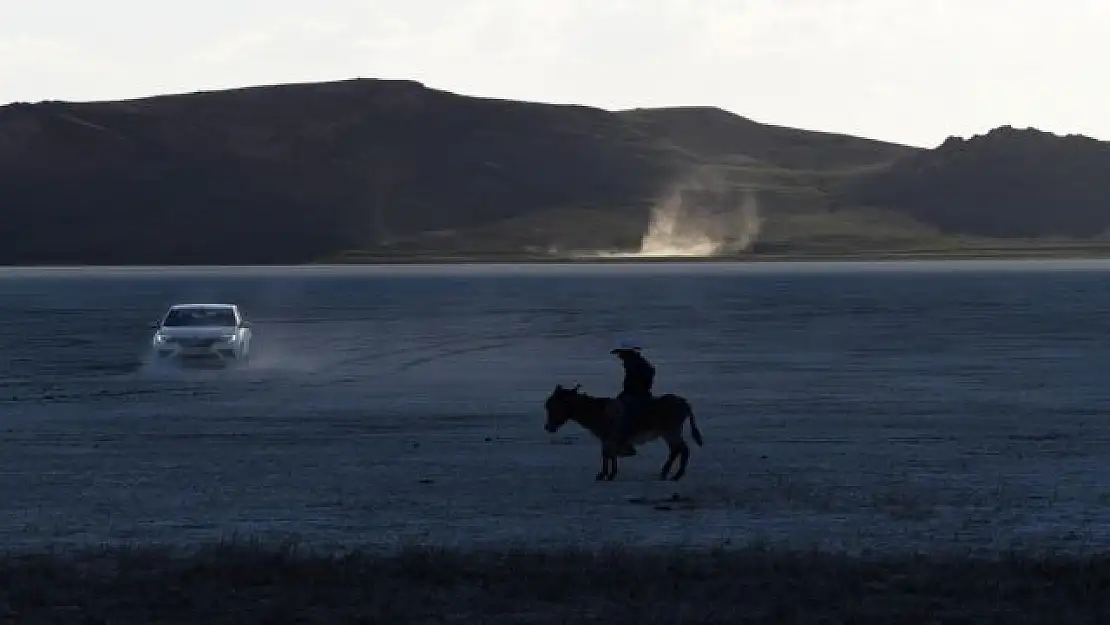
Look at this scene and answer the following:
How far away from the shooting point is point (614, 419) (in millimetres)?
20641

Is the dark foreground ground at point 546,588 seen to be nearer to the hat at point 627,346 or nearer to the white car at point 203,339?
the hat at point 627,346

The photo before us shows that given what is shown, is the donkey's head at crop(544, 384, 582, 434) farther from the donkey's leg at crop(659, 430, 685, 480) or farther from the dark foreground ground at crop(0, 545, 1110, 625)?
the dark foreground ground at crop(0, 545, 1110, 625)

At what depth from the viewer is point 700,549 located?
1611 cm

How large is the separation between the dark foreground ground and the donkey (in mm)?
4890

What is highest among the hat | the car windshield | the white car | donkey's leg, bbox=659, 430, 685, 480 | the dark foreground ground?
the hat

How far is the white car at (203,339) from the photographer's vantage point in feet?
138

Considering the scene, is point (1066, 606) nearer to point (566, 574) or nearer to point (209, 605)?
point (566, 574)

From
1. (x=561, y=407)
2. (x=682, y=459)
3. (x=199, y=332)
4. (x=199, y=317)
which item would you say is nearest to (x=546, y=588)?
(x=561, y=407)

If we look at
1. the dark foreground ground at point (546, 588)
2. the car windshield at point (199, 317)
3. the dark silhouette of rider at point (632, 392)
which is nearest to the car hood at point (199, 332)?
the car windshield at point (199, 317)

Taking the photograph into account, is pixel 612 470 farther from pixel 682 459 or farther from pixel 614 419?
pixel 614 419

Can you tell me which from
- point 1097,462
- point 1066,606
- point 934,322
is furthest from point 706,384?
point 934,322

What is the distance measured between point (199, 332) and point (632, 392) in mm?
22587

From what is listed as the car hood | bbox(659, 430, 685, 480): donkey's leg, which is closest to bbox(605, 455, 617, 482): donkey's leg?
bbox(659, 430, 685, 480): donkey's leg

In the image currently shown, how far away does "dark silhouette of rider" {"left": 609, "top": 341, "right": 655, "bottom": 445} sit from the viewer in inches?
809
